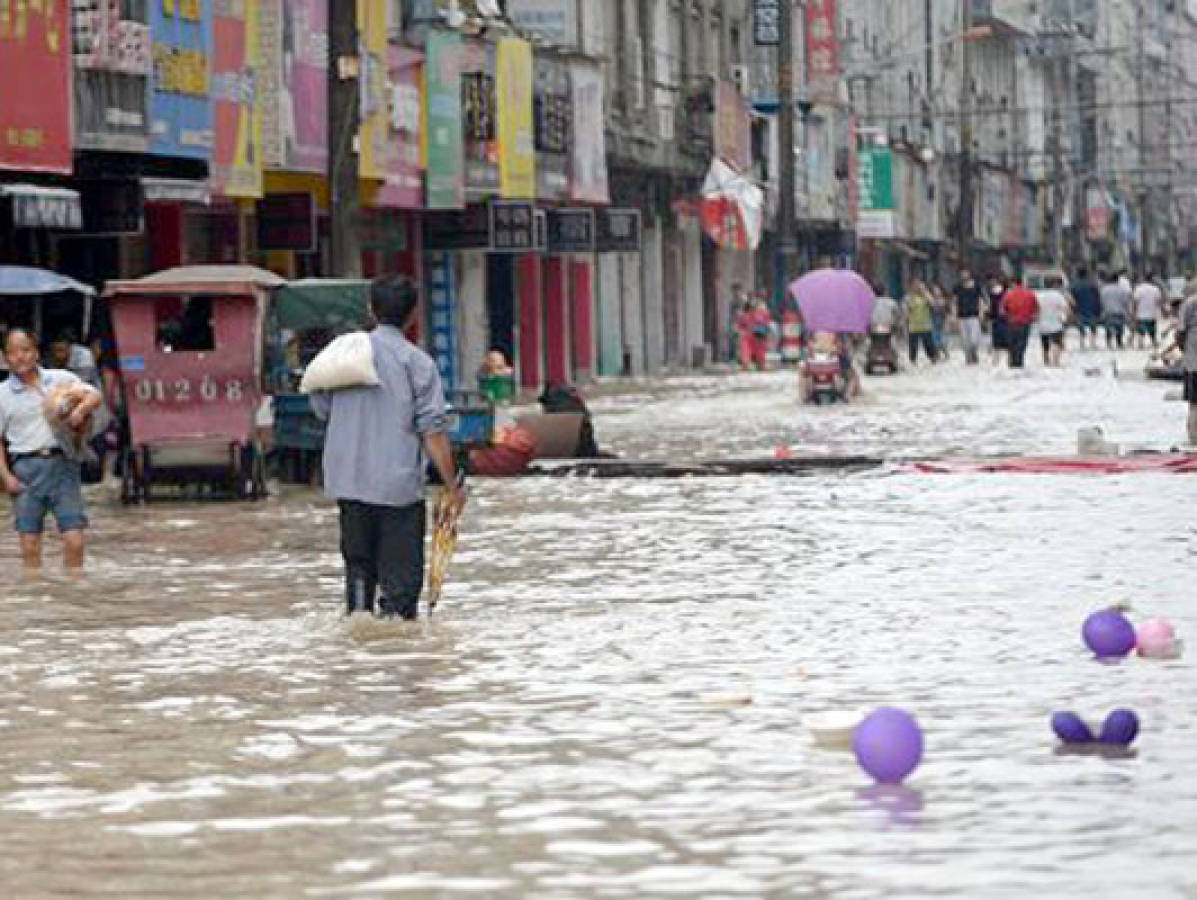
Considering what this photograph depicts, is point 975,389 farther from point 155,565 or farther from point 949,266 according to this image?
point 949,266

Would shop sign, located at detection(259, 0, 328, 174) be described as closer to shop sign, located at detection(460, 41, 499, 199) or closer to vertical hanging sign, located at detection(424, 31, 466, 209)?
vertical hanging sign, located at detection(424, 31, 466, 209)

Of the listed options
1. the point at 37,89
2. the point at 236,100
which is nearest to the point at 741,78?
the point at 236,100

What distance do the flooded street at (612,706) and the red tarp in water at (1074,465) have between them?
9.61ft

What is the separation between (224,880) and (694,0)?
6674cm

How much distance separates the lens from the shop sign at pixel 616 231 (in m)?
58.7

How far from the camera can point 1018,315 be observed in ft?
201

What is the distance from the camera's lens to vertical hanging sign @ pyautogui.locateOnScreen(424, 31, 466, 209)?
48562mm

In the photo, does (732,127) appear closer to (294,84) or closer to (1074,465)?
(294,84)

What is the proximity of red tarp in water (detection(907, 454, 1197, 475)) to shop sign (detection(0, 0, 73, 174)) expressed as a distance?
28.9ft

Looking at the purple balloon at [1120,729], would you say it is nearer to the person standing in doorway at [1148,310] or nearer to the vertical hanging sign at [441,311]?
the vertical hanging sign at [441,311]

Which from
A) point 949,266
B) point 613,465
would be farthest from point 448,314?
point 949,266

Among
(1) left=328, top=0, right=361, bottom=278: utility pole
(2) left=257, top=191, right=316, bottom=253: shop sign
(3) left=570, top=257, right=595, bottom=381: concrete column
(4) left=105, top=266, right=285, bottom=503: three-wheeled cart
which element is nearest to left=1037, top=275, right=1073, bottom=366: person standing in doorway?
(3) left=570, top=257, right=595, bottom=381: concrete column

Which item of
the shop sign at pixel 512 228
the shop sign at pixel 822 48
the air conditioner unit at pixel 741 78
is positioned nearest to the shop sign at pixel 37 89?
the shop sign at pixel 512 228

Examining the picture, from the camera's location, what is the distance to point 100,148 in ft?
114
